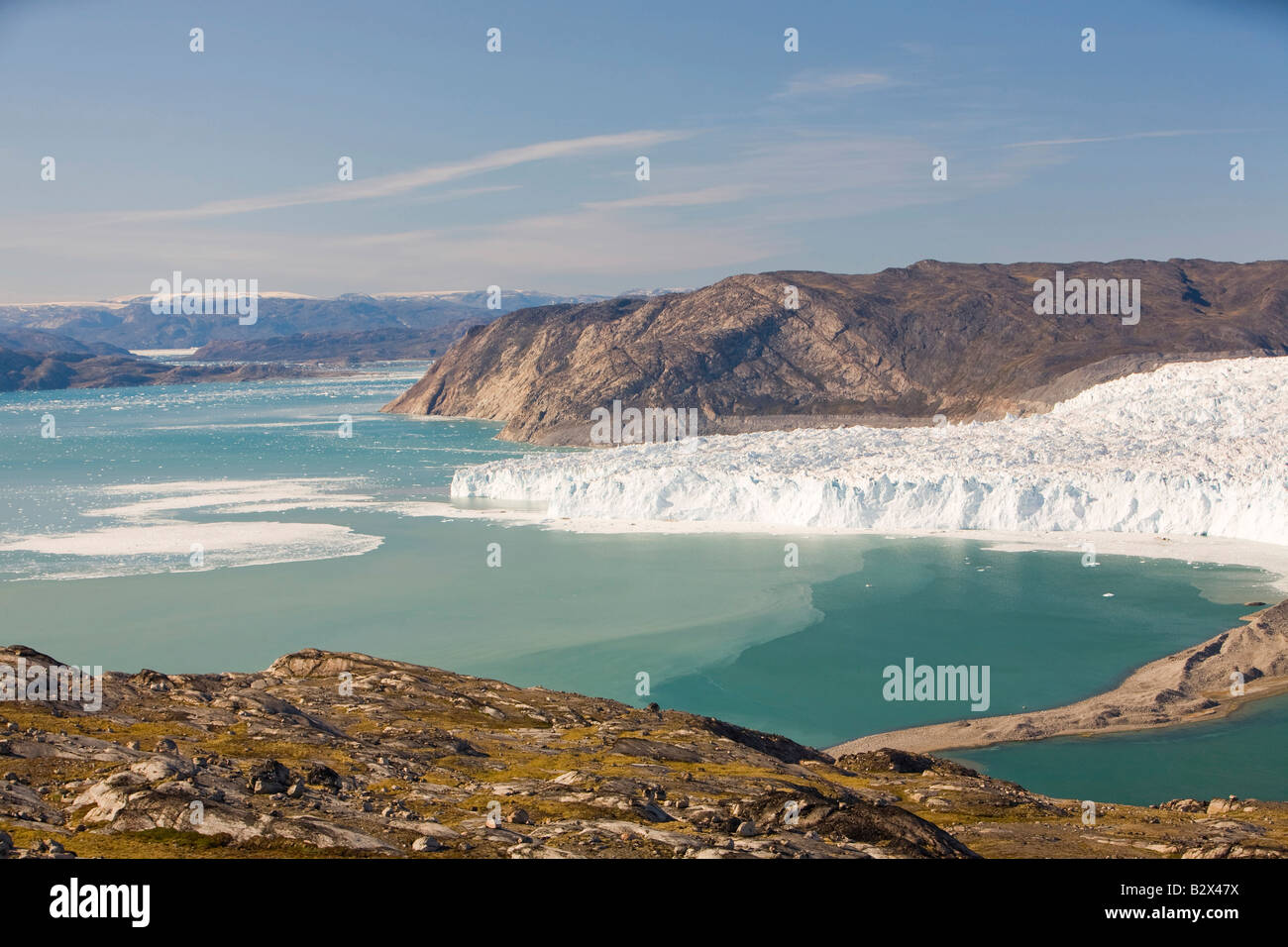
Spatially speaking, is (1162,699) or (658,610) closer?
(1162,699)

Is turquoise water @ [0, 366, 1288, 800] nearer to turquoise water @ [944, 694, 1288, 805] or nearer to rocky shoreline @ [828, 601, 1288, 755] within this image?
turquoise water @ [944, 694, 1288, 805]

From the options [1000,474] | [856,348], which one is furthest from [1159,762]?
[856,348]

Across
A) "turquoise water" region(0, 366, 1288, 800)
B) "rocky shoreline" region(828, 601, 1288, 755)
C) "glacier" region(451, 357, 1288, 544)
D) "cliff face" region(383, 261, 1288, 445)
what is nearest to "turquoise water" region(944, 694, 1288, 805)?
"turquoise water" region(0, 366, 1288, 800)

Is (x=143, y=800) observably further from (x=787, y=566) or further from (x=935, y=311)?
(x=935, y=311)

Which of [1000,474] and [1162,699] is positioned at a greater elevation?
[1000,474]

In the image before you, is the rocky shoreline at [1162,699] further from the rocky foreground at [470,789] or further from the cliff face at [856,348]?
the cliff face at [856,348]

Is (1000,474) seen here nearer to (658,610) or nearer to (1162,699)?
(658,610)
